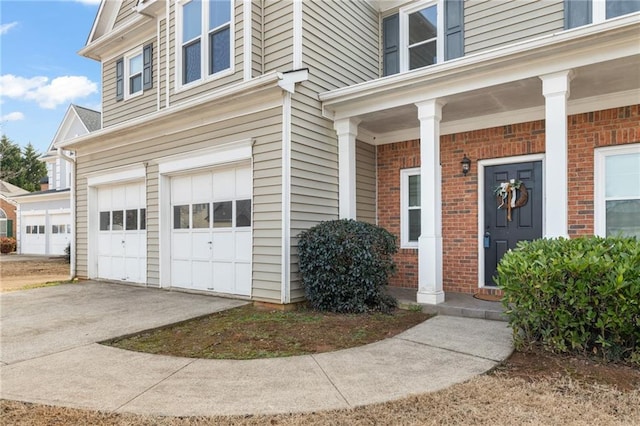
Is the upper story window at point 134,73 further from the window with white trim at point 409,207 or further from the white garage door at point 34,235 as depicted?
the white garage door at point 34,235

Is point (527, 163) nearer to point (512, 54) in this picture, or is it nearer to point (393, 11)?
point (512, 54)

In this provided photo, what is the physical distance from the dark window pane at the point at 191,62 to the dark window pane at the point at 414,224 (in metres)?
4.99

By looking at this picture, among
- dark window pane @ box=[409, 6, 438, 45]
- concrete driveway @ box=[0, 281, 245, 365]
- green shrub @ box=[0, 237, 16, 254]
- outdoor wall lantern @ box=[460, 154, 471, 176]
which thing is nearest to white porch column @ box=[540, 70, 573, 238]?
outdoor wall lantern @ box=[460, 154, 471, 176]

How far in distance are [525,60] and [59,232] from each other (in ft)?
74.6

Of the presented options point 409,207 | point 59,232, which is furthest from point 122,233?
point 59,232

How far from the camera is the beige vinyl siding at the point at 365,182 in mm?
8031

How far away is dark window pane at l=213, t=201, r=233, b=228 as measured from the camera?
7527 mm

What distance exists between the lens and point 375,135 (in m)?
8.34

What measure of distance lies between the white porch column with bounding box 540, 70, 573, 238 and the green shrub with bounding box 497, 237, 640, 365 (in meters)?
0.84

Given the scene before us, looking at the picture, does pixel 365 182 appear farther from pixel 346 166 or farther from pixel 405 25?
pixel 405 25

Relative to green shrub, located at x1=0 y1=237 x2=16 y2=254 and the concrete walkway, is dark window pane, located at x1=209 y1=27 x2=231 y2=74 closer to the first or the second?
the concrete walkway

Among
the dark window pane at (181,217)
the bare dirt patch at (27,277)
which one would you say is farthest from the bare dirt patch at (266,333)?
the bare dirt patch at (27,277)

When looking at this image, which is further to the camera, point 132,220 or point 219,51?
point 132,220

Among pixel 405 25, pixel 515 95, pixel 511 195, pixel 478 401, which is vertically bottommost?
pixel 478 401
